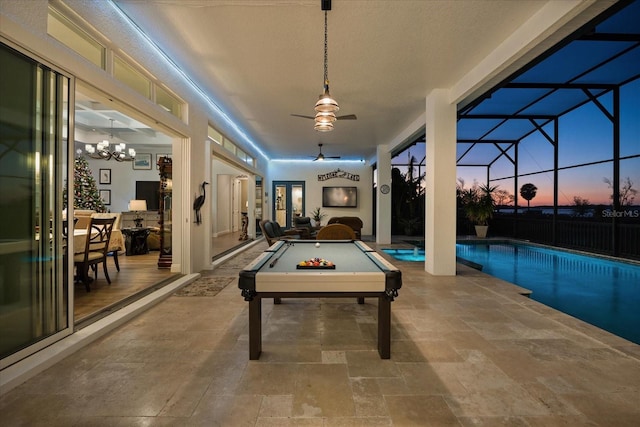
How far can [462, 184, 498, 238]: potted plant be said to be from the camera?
35.1ft

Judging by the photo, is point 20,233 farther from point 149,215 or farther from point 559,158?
point 559,158

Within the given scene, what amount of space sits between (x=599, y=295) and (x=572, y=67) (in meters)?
4.29

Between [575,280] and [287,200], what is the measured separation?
10.0 metres

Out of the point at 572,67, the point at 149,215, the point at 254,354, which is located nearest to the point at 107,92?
the point at 254,354

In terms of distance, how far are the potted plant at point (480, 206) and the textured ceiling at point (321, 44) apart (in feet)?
21.0

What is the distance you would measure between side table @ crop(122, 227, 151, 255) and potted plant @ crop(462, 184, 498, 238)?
1069cm

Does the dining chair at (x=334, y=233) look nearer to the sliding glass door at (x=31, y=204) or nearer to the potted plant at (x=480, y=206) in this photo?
the sliding glass door at (x=31, y=204)

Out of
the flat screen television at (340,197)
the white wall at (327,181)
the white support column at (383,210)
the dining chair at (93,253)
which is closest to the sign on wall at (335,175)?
the white wall at (327,181)

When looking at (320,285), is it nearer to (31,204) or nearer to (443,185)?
(31,204)

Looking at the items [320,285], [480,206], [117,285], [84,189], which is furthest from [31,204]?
[480,206]

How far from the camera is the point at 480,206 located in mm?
10734

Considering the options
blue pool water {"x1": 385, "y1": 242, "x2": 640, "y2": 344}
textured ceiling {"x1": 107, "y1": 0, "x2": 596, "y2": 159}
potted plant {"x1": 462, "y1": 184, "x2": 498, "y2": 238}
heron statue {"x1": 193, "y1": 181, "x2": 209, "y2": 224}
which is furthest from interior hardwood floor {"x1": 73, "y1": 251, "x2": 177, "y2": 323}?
potted plant {"x1": 462, "y1": 184, "x2": 498, "y2": 238}

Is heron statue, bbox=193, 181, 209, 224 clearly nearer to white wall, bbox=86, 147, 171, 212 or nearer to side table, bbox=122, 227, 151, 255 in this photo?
side table, bbox=122, 227, 151, 255

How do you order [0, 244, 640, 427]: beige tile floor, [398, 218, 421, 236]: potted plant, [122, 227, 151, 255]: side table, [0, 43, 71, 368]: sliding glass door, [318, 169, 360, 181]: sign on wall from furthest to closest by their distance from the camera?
1. [318, 169, 360, 181]: sign on wall
2. [398, 218, 421, 236]: potted plant
3. [122, 227, 151, 255]: side table
4. [0, 43, 71, 368]: sliding glass door
5. [0, 244, 640, 427]: beige tile floor
